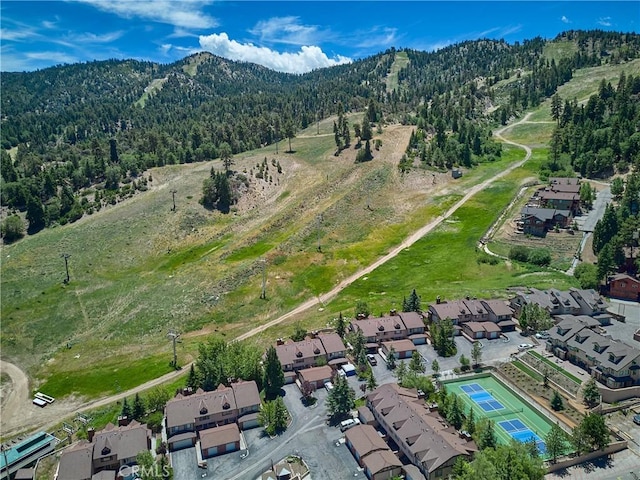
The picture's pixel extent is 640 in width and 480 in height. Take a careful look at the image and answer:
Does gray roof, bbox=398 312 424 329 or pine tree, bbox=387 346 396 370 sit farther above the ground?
gray roof, bbox=398 312 424 329

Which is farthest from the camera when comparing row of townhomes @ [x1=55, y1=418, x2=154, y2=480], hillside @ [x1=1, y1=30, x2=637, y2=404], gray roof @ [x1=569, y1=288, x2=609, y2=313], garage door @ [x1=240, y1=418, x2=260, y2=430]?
hillside @ [x1=1, y1=30, x2=637, y2=404]

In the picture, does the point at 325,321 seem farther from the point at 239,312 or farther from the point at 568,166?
the point at 568,166

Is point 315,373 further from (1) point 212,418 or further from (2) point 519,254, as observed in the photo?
(2) point 519,254

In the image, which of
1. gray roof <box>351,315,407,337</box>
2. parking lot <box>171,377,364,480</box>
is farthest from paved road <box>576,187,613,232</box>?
parking lot <box>171,377,364,480</box>

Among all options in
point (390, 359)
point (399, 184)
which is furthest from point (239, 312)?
point (399, 184)

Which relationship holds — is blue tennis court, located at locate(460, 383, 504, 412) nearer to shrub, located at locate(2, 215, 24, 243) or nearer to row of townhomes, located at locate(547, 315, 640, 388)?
row of townhomes, located at locate(547, 315, 640, 388)

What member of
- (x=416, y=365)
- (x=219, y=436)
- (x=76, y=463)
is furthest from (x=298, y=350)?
(x=76, y=463)

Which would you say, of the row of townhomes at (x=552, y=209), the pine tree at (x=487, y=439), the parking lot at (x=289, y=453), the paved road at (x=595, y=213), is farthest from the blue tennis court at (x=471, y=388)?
the paved road at (x=595, y=213)

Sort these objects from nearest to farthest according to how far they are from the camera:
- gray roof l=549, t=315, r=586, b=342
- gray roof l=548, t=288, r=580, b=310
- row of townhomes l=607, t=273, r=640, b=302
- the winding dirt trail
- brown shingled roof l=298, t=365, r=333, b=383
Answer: brown shingled roof l=298, t=365, r=333, b=383 < the winding dirt trail < gray roof l=549, t=315, r=586, b=342 < gray roof l=548, t=288, r=580, b=310 < row of townhomes l=607, t=273, r=640, b=302
